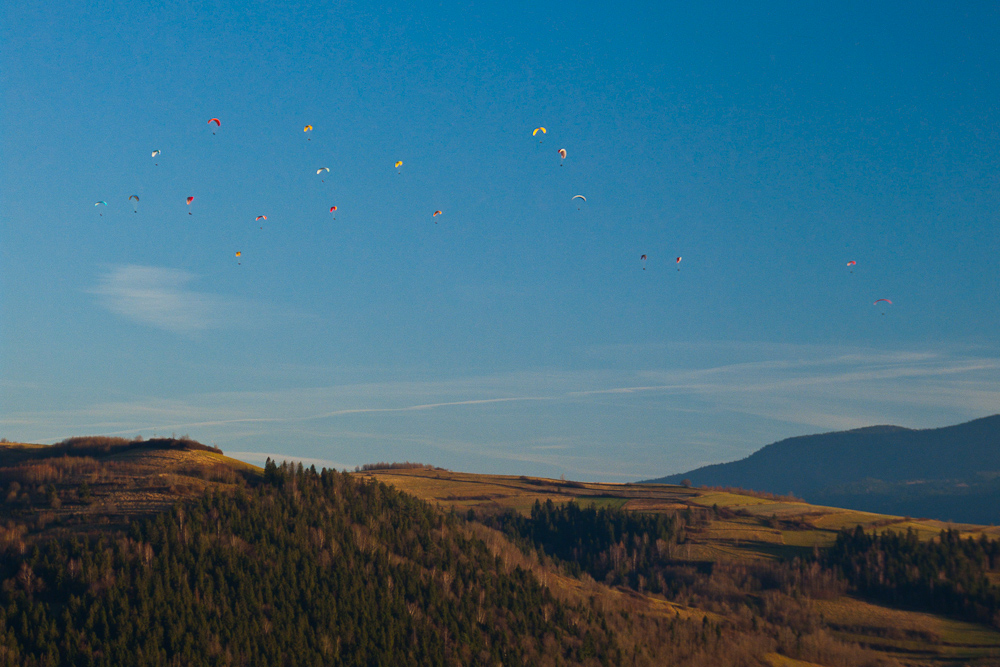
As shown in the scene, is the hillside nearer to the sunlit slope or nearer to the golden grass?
the sunlit slope

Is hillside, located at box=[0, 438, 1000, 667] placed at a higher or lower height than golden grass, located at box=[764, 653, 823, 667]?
higher

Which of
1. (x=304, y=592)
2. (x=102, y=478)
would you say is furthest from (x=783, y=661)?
(x=102, y=478)

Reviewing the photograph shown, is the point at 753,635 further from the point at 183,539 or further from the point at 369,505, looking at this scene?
the point at 183,539

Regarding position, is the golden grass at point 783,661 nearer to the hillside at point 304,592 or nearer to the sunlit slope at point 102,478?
the hillside at point 304,592

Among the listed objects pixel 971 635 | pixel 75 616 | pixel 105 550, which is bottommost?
pixel 971 635

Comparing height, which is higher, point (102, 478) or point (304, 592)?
point (102, 478)

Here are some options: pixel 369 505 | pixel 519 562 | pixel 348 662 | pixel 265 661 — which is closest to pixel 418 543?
pixel 369 505

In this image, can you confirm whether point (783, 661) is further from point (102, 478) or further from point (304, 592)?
point (102, 478)

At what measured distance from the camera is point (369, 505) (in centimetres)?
13775

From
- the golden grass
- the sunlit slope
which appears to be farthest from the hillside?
the golden grass

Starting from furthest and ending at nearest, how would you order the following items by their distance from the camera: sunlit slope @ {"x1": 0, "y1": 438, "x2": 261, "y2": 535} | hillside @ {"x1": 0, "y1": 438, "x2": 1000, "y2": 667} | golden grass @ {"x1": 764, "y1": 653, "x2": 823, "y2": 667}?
golden grass @ {"x1": 764, "y1": 653, "x2": 823, "y2": 667}, sunlit slope @ {"x1": 0, "y1": 438, "x2": 261, "y2": 535}, hillside @ {"x1": 0, "y1": 438, "x2": 1000, "y2": 667}

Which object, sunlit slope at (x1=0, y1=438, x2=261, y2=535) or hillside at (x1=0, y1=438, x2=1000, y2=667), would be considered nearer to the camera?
hillside at (x1=0, y1=438, x2=1000, y2=667)

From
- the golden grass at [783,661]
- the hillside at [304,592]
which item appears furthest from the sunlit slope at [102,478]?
the golden grass at [783,661]

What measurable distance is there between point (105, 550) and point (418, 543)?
49.9 m
